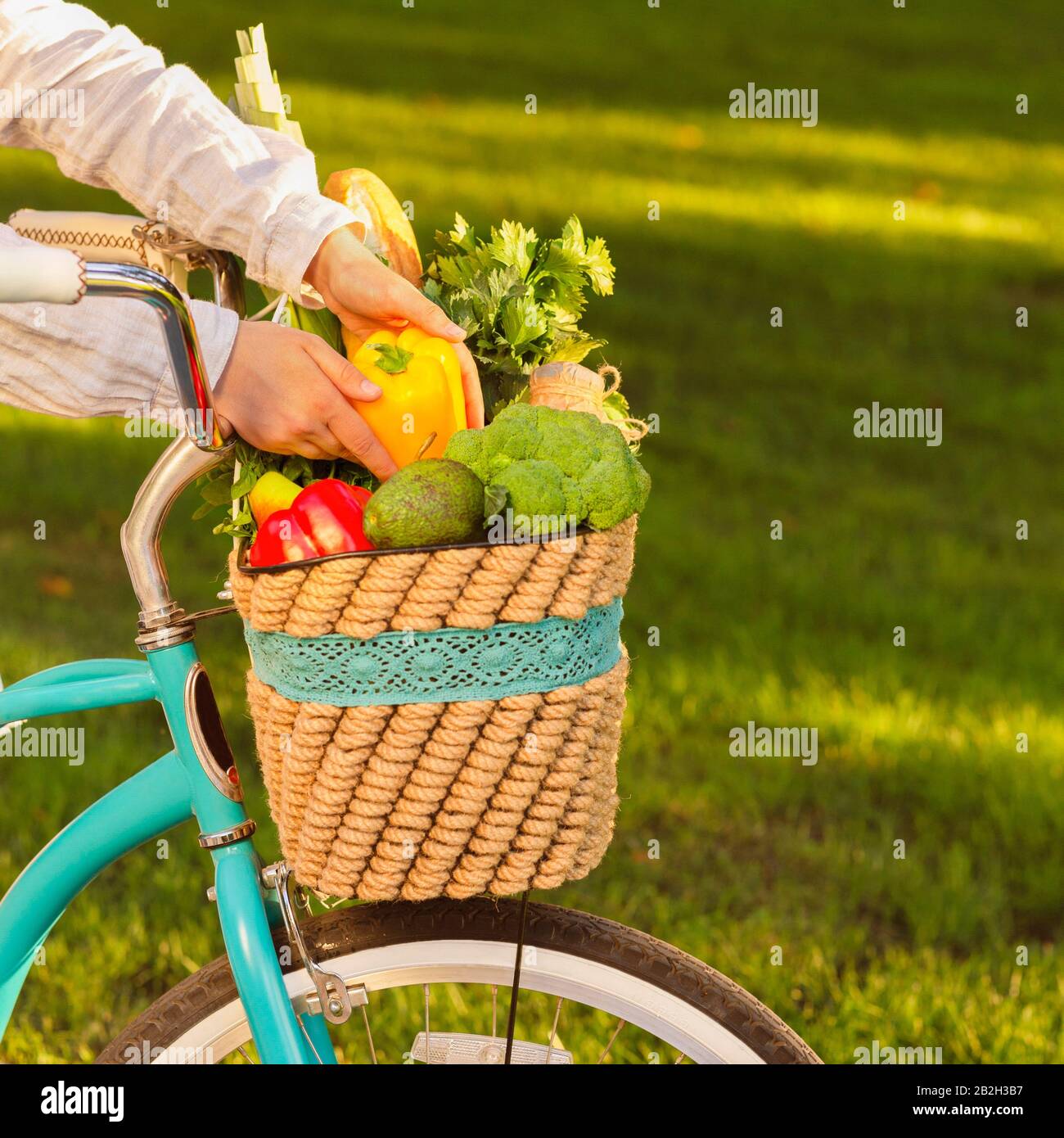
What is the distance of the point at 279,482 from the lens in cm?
172

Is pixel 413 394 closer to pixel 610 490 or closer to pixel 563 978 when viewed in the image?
pixel 610 490

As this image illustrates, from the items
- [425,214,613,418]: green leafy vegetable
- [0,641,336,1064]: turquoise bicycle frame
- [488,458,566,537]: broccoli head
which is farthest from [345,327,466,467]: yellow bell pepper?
[0,641,336,1064]: turquoise bicycle frame

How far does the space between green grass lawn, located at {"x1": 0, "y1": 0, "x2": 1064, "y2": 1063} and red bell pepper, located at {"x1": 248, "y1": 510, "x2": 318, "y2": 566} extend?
1.64 m

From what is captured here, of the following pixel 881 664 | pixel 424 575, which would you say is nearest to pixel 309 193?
pixel 424 575

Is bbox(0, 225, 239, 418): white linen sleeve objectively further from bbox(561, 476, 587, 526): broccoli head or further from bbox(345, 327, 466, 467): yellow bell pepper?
bbox(561, 476, 587, 526): broccoli head

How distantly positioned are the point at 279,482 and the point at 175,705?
0.31 meters

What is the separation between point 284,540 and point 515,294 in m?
0.47

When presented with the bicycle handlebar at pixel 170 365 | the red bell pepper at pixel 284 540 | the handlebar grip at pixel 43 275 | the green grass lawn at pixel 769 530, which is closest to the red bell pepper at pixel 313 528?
the red bell pepper at pixel 284 540

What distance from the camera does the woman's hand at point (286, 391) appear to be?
1.63 metres

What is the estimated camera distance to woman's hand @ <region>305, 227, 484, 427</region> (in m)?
1.74

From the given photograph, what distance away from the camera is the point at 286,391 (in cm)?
164

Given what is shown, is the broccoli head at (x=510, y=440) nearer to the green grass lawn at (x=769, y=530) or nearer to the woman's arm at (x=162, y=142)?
the woman's arm at (x=162, y=142)

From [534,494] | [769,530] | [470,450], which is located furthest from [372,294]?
[769,530]

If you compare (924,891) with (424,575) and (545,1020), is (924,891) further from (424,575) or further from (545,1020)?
(424,575)
